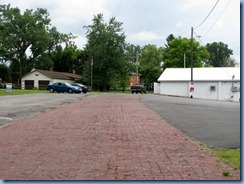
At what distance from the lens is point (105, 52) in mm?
72250

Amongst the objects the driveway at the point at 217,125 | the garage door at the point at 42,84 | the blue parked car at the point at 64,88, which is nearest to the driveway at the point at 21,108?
the driveway at the point at 217,125

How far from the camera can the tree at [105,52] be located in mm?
71625

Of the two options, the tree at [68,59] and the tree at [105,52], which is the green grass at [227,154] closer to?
the tree at [105,52]

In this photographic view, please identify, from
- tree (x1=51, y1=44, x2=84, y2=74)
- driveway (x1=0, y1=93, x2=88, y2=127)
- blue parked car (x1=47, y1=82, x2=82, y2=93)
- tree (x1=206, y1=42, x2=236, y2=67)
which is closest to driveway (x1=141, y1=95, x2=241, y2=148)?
tree (x1=206, y1=42, x2=236, y2=67)

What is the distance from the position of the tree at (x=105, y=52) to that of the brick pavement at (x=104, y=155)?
60.5m

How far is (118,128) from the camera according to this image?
11.3 m

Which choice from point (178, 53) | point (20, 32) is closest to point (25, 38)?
point (20, 32)

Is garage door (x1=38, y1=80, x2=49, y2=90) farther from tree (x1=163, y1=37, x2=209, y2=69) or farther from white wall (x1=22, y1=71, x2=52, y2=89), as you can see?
tree (x1=163, y1=37, x2=209, y2=69)

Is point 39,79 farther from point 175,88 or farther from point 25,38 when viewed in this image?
point 175,88

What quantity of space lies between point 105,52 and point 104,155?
65938 mm

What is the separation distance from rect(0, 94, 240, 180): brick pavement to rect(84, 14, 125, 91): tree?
199ft

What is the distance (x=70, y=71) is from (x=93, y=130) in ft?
275

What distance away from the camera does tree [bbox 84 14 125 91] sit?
71625 mm

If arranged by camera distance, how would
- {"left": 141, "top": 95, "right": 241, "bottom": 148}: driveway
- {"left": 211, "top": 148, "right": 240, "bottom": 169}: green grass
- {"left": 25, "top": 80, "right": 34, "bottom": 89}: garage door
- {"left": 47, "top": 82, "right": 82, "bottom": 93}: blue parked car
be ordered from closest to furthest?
1. {"left": 141, "top": 95, "right": 241, "bottom": 148}: driveway
2. {"left": 211, "top": 148, "right": 240, "bottom": 169}: green grass
3. {"left": 47, "top": 82, "right": 82, "bottom": 93}: blue parked car
4. {"left": 25, "top": 80, "right": 34, "bottom": 89}: garage door
